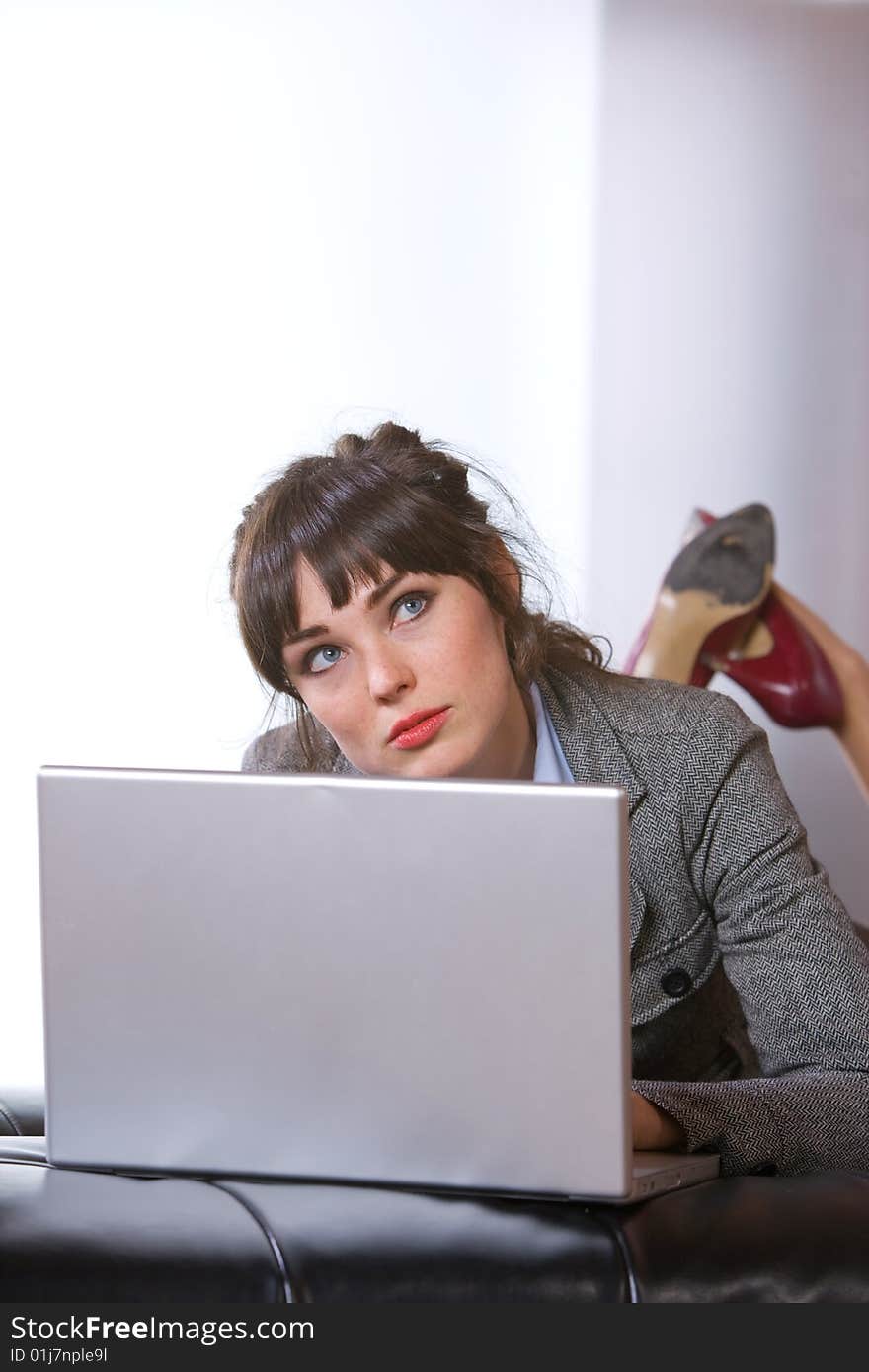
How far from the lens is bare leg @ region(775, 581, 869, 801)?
7.93 feet

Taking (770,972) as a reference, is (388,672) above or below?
above

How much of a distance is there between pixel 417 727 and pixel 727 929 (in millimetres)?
358

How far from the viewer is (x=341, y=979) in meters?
1.01

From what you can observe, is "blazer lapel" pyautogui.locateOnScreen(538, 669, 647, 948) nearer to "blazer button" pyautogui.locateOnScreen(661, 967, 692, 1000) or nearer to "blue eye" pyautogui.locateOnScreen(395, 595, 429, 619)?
"blazer button" pyautogui.locateOnScreen(661, 967, 692, 1000)

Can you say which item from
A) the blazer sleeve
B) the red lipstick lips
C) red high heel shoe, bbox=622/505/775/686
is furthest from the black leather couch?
red high heel shoe, bbox=622/505/775/686

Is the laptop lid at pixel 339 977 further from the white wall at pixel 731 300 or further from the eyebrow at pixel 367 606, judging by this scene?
the white wall at pixel 731 300

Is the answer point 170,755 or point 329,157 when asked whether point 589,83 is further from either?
point 170,755

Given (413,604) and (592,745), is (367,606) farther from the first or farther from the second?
(592,745)

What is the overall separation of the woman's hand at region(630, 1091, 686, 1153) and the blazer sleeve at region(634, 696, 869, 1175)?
0.03 feet

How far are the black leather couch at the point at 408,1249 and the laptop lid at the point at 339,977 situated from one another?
0.04m

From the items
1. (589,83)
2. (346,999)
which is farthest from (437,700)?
(589,83)

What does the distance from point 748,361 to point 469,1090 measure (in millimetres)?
2729

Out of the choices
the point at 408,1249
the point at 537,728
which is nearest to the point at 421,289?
the point at 537,728

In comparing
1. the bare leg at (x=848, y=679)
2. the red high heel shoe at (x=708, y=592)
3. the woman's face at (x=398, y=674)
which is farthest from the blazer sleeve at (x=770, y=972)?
the bare leg at (x=848, y=679)
